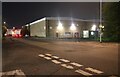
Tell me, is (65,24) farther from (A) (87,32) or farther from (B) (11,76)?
(B) (11,76)

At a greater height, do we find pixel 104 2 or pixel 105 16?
pixel 104 2

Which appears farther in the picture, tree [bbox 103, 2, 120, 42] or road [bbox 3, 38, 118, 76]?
tree [bbox 103, 2, 120, 42]

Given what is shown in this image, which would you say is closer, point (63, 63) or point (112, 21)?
point (63, 63)

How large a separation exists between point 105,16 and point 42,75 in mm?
41936

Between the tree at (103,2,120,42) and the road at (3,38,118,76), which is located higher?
the tree at (103,2,120,42)

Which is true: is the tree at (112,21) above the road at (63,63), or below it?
above

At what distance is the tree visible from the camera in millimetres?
45750

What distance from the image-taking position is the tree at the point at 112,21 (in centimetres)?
4575

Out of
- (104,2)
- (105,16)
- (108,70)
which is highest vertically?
(104,2)

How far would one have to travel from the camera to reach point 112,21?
4691 cm

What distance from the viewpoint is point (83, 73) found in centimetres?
970

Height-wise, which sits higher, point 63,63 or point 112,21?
point 112,21

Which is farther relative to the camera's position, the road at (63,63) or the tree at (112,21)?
the tree at (112,21)

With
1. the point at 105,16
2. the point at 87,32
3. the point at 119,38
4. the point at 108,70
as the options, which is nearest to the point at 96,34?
the point at 87,32
